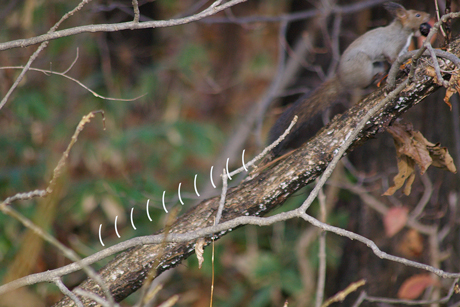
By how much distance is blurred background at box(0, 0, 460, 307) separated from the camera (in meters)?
2.24

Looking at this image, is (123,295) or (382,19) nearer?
(123,295)

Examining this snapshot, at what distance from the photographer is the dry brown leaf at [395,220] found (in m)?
2.05

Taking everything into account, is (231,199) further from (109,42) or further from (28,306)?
(109,42)

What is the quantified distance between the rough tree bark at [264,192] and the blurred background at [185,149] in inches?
14.5

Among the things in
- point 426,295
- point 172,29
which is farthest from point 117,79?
point 426,295

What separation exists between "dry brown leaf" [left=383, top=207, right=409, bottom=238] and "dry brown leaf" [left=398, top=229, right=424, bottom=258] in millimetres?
146

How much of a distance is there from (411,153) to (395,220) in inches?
35.1

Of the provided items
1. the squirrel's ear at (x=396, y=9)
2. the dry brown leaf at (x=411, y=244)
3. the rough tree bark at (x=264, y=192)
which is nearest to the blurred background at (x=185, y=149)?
the dry brown leaf at (x=411, y=244)

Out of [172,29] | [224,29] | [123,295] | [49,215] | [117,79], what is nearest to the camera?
[49,215]

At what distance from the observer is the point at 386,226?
2.11 m

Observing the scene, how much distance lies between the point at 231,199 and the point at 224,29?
171 inches

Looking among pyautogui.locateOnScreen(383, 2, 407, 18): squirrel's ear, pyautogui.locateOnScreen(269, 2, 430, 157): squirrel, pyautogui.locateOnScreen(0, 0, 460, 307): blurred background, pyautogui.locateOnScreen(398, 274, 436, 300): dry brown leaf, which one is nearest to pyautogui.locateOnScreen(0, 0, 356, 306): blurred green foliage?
pyautogui.locateOnScreen(0, 0, 460, 307): blurred background

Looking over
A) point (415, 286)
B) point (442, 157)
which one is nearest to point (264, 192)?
point (442, 157)

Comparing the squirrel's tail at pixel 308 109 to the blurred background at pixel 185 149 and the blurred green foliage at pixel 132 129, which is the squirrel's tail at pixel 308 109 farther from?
the blurred green foliage at pixel 132 129
